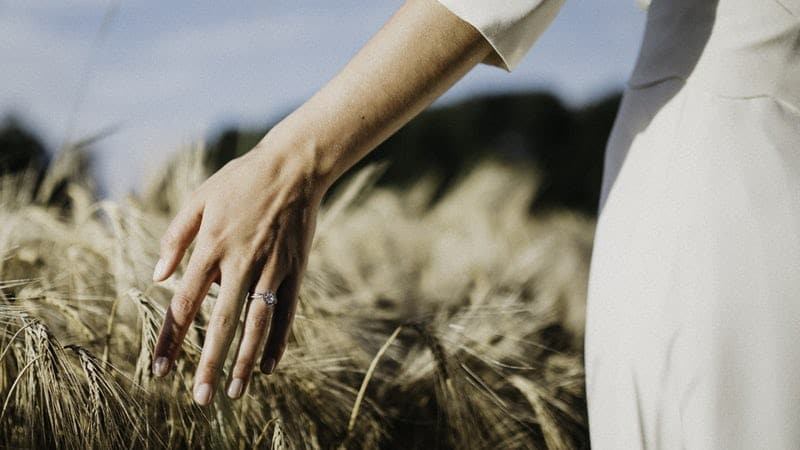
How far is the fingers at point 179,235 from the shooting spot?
2.78 ft

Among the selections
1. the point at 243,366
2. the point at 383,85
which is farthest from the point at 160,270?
the point at 383,85

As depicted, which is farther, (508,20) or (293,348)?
(293,348)

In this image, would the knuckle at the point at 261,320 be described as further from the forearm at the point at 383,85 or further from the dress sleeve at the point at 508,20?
the dress sleeve at the point at 508,20

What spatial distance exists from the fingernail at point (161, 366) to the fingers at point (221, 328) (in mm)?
48

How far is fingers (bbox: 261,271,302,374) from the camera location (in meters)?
0.87

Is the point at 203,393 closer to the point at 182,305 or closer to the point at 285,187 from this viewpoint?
the point at 182,305

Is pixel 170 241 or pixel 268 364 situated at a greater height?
pixel 170 241

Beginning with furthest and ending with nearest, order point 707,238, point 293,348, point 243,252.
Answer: point 293,348 → point 707,238 → point 243,252

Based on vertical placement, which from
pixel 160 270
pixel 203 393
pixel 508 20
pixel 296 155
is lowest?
pixel 203 393

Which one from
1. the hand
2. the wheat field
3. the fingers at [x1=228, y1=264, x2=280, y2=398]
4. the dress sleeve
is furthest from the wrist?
the wheat field

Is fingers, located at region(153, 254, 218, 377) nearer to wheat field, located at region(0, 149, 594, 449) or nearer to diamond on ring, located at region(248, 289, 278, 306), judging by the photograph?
diamond on ring, located at region(248, 289, 278, 306)

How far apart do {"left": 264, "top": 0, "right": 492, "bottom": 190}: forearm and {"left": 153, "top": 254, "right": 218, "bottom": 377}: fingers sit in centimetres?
15

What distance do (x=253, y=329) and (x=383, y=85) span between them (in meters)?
0.29

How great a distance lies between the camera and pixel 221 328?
825mm
